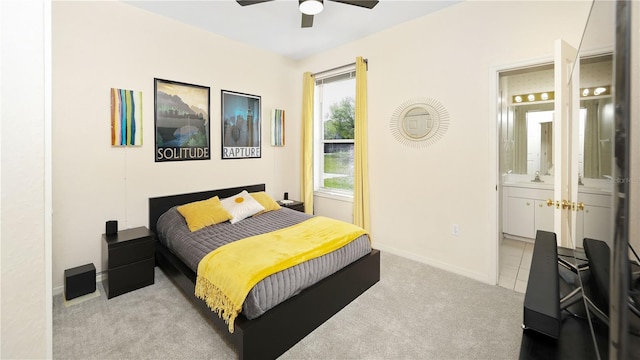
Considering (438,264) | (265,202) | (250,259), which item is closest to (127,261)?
(250,259)

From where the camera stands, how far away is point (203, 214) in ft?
10.0

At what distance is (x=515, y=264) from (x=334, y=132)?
2941 millimetres

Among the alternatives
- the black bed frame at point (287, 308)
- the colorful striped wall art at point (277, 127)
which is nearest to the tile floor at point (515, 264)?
the black bed frame at point (287, 308)

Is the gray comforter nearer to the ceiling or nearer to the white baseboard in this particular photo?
the white baseboard

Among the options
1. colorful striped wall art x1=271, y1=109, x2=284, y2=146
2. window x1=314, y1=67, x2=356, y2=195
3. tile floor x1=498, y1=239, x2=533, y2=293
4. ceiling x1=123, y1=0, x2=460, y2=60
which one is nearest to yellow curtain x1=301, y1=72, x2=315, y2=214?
window x1=314, y1=67, x2=356, y2=195

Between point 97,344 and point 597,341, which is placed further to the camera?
point 97,344

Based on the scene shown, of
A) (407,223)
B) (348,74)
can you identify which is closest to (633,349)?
(407,223)

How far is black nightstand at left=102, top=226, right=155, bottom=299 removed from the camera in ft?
8.34

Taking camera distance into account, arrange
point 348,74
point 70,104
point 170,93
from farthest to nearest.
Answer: point 348,74 → point 170,93 → point 70,104

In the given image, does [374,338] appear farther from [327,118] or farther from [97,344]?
[327,118]

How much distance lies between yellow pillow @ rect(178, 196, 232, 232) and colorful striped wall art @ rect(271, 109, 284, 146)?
4.97 feet

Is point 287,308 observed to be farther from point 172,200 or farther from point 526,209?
point 526,209

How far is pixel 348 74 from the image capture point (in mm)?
4117

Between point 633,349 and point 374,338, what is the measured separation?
5.78 ft
